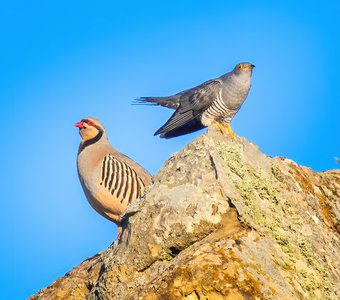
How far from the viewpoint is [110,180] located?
11.4 m

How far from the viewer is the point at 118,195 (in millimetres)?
11383

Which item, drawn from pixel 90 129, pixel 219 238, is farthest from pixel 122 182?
pixel 219 238

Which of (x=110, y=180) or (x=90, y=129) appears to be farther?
(x=90, y=129)

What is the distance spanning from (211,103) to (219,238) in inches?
292

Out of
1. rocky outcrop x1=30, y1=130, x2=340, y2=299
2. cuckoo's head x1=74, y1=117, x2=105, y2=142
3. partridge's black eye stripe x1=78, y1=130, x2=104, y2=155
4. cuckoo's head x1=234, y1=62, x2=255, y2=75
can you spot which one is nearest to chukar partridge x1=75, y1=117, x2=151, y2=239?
partridge's black eye stripe x1=78, y1=130, x2=104, y2=155

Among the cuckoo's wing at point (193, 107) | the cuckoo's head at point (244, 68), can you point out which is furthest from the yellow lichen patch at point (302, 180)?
the cuckoo's head at point (244, 68)

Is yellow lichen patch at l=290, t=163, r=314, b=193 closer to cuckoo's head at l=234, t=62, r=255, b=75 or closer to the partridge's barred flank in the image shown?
the partridge's barred flank

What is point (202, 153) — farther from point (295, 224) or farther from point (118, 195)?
point (118, 195)

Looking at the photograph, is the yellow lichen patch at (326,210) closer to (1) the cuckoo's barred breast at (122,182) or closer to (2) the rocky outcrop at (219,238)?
(2) the rocky outcrop at (219,238)

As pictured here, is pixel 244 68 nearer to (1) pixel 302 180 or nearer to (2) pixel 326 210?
(1) pixel 302 180

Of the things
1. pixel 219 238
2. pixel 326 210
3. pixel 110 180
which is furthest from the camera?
pixel 110 180

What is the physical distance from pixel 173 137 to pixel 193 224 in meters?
7.60

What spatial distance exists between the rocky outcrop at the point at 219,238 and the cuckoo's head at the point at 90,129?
4.62 m

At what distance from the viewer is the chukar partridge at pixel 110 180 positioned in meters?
11.4
